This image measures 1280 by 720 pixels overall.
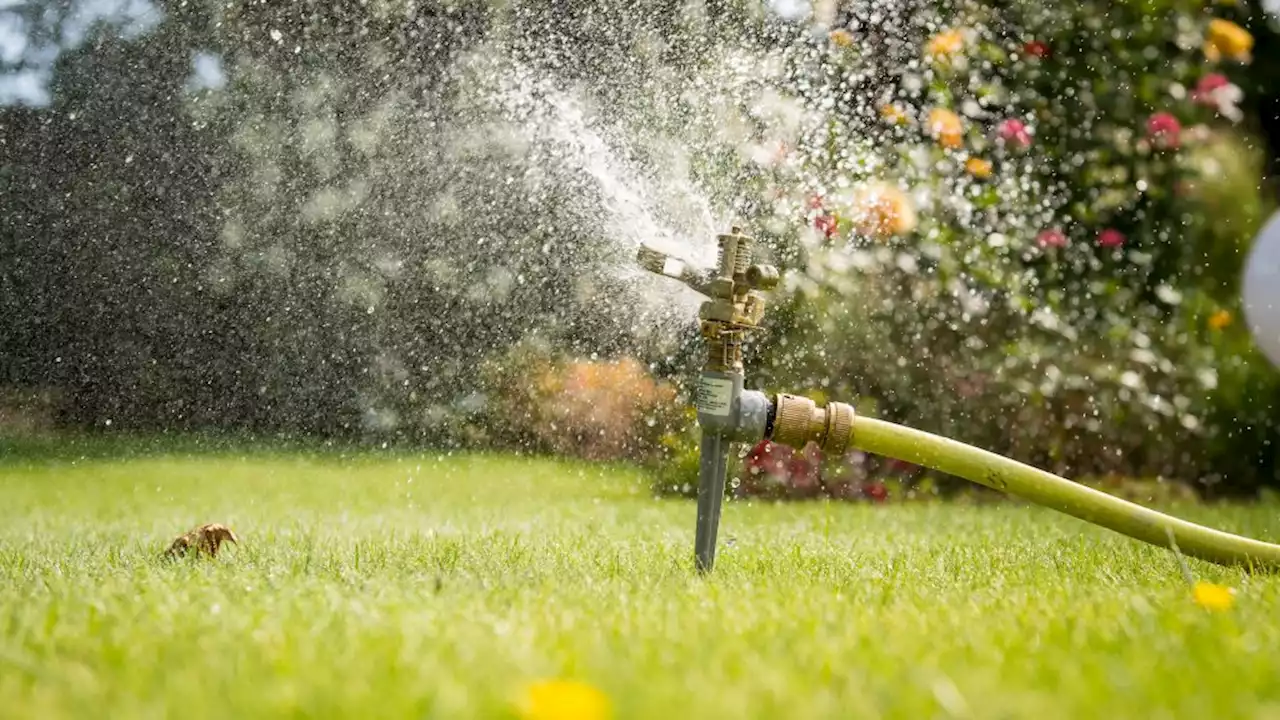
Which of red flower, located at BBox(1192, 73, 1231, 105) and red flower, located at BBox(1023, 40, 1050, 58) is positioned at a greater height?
red flower, located at BBox(1023, 40, 1050, 58)

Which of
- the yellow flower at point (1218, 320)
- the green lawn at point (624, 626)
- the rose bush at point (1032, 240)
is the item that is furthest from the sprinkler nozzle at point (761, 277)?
the yellow flower at point (1218, 320)

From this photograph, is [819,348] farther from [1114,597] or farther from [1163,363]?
[1114,597]

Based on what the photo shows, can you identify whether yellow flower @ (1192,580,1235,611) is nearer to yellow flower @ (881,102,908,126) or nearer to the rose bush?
the rose bush

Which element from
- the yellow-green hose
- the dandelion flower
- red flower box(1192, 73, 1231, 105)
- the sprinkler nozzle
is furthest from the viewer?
red flower box(1192, 73, 1231, 105)

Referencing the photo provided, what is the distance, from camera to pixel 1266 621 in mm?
1631

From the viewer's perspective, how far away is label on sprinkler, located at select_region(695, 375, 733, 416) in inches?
78.2

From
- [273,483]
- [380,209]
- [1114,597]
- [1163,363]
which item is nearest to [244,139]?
[380,209]

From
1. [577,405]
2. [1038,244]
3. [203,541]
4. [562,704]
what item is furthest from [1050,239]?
[562,704]

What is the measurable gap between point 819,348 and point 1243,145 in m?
2.02

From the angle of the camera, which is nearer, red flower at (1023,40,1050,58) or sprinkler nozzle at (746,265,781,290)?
sprinkler nozzle at (746,265,781,290)

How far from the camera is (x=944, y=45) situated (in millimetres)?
4656

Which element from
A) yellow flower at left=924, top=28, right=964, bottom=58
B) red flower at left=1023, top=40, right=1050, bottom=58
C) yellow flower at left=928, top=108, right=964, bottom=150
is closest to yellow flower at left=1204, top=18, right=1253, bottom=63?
red flower at left=1023, top=40, right=1050, bottom=58

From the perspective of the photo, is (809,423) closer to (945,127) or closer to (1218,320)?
(945,127)

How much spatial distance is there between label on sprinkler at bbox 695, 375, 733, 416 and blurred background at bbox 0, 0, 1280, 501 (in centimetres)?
132
